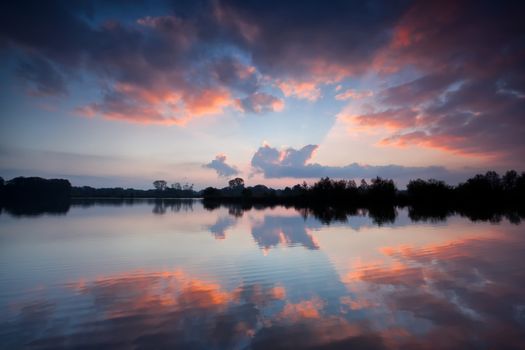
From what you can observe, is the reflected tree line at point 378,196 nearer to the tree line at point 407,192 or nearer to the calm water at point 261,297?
the tree line at point 407,192

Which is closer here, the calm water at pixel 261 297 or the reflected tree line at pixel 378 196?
the calm water at pixel 261 297

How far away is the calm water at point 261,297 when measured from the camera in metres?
7.61

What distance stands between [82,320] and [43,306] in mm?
2279

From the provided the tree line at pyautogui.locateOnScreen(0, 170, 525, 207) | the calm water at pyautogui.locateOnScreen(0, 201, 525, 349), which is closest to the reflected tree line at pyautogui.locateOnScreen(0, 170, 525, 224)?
the tree line at pyautogui.locateOnScreen(0, 170, 525, 207)

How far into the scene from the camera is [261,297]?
10664 millimetres

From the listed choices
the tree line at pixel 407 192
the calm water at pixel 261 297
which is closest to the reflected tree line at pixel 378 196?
the tree line at pixel 407 192

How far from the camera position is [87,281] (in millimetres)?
12789

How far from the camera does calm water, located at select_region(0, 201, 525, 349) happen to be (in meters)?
7.61

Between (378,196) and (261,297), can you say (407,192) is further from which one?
(261,297)

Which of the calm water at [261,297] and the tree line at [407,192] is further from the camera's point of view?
the tree line at [407,192]

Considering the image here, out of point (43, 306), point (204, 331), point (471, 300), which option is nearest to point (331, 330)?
point (204, 331)

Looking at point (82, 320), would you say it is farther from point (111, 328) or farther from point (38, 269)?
point (38, 269)

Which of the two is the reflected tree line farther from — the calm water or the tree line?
the calm water

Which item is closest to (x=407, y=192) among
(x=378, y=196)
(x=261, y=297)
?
(x=378, y=196)
